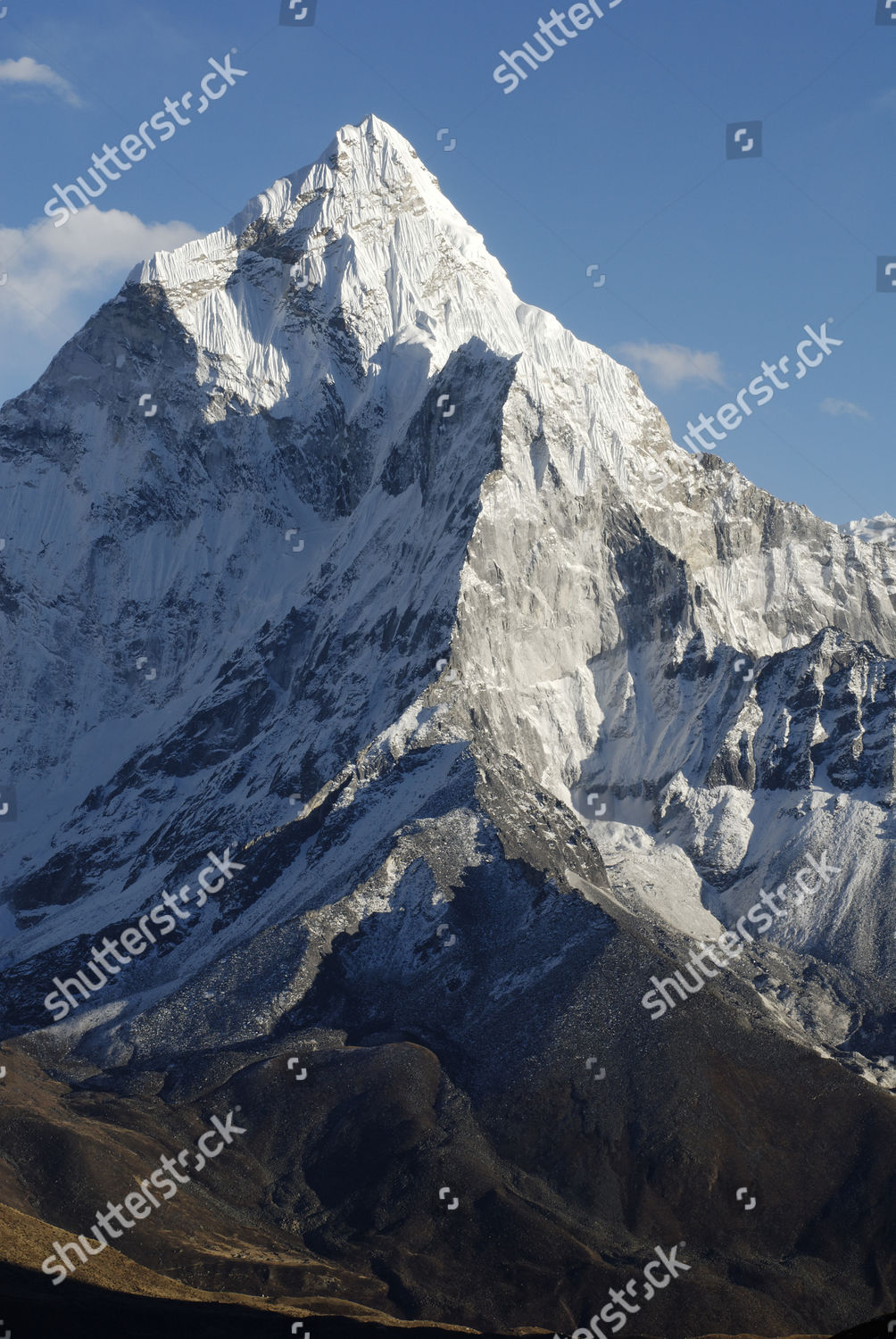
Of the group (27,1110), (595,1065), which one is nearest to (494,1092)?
(595,1065)

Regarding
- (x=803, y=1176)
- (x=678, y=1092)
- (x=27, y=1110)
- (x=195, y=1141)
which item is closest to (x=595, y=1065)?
(x=678, y=1092)

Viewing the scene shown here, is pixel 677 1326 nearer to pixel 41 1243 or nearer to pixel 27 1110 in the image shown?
pixel 41 1243

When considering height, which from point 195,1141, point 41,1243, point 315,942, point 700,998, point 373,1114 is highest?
point 700,998

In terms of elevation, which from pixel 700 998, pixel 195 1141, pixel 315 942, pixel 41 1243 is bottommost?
pixel 41 1243

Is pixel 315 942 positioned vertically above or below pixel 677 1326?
above

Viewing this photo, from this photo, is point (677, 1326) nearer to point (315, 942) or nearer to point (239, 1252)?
point (239, 1252)

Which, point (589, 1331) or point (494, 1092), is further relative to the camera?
point (494, 1092)

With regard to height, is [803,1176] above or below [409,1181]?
above

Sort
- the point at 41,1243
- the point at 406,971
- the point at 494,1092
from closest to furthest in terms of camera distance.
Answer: the point at 41,1243
the point at 494,1092
the point at 406,971

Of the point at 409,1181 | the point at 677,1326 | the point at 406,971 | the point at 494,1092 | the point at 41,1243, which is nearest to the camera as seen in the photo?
the point at 41,1243
